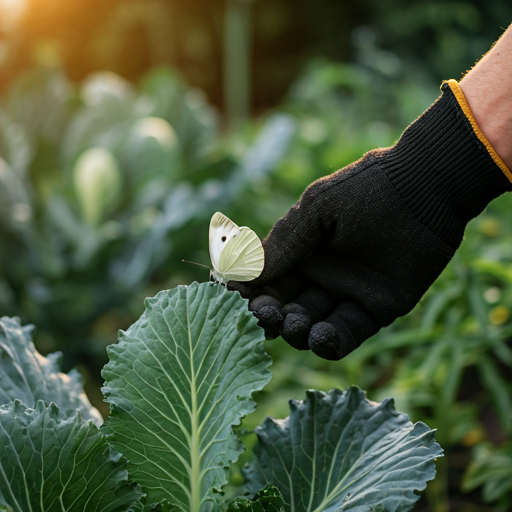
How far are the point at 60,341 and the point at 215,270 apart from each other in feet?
5.11

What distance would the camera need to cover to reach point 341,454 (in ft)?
2.89

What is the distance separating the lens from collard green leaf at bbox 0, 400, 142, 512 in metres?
0.76

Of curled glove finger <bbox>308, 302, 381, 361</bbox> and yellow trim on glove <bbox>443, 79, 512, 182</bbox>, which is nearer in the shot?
curled glove finger <bbox>308, 302, 381, 361</bbox>

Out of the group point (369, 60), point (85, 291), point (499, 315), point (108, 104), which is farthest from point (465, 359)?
point (369, 60)

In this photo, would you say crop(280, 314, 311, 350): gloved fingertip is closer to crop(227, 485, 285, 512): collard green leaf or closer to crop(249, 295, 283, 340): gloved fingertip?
crop(249, 295, 283, 340): gloved fingertip

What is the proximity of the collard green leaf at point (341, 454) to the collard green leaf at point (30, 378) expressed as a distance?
1.02 feet

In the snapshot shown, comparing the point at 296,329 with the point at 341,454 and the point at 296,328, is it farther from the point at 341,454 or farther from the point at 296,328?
the point at 341,454

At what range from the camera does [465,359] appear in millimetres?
1668

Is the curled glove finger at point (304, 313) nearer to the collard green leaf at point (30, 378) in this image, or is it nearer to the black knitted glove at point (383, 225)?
the black knitted glove at point (383, 225)

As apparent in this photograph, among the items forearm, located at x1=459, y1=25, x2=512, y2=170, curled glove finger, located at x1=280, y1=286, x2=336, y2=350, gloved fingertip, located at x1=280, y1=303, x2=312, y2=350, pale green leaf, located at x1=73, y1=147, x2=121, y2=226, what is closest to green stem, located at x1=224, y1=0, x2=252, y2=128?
pale green leaf, located at x1=73, y1=147, x2=121, y2=226

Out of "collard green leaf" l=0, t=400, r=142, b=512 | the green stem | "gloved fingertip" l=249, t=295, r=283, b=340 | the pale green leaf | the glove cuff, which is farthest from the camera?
the green stem

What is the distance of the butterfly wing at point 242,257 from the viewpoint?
875mm

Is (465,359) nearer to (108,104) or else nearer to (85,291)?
(85,291)

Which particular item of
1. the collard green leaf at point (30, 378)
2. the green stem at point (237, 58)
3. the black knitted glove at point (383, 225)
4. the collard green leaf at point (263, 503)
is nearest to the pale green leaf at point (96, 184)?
the collard green leaf at point (30, 378)
